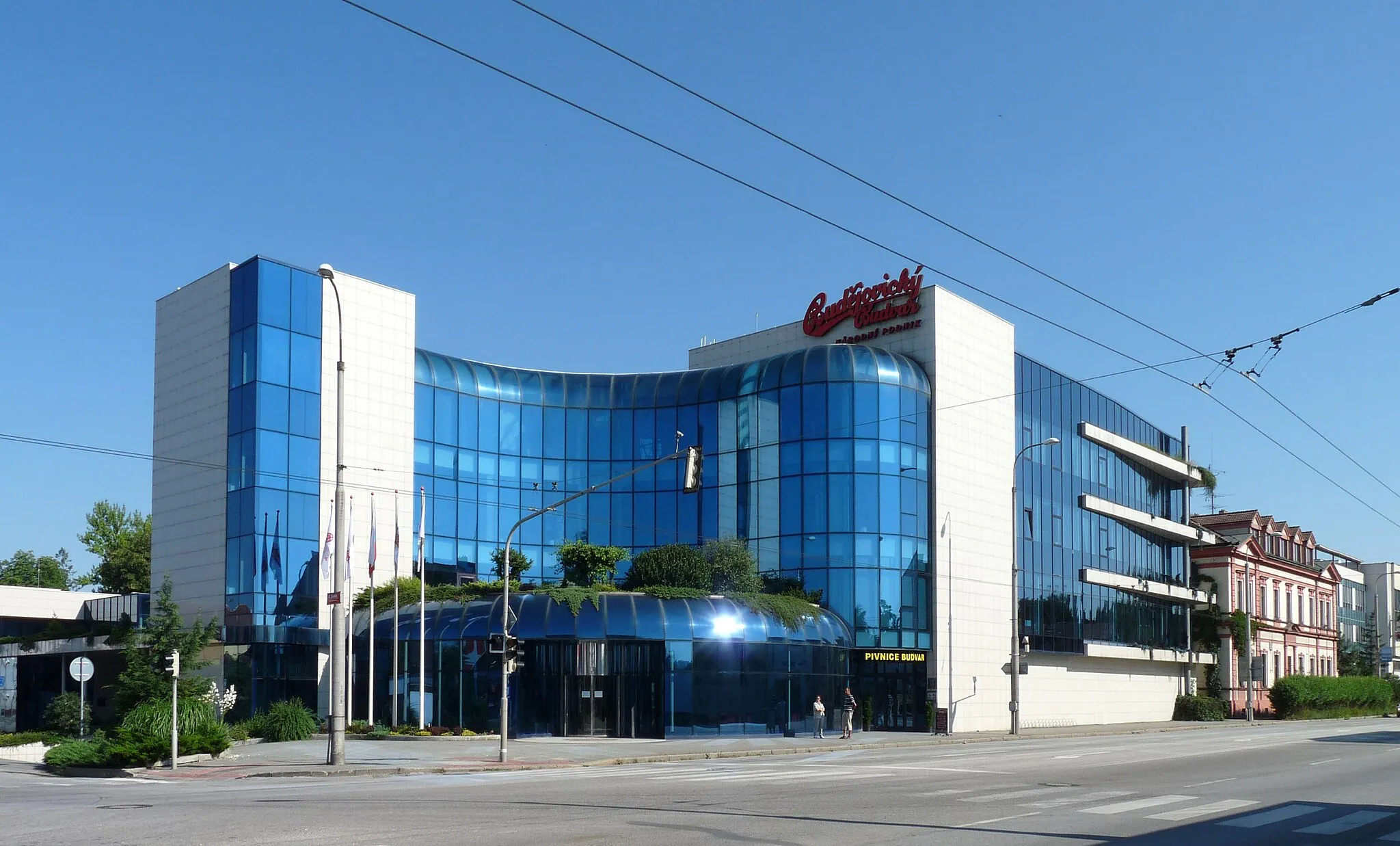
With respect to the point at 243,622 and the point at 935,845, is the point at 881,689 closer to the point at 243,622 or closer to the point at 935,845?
the point at 243,622

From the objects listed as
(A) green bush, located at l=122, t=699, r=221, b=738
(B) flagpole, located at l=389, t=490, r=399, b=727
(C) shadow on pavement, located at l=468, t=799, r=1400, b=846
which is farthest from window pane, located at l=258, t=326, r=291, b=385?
(C) shadow on pavement, located at l=468, t=799, r=1400, b=846

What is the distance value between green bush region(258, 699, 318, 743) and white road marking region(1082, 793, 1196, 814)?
94.5 feet

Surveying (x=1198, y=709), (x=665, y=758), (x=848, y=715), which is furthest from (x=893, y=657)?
(x=1198, y=709)

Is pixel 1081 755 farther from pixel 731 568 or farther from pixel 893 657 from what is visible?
pixel 893 657

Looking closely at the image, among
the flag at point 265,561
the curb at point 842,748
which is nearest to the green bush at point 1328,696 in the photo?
the curb at point 842,748

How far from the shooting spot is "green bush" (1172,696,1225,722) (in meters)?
76.8

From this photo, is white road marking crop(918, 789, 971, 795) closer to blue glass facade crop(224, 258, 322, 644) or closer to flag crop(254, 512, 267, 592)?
blue glass facade crop(224, 258, 322, 644)

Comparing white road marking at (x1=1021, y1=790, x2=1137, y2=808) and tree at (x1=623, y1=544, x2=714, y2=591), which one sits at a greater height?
tree at (x1=623, y1=544, x2=714, y2=591)

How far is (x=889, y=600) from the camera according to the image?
54.5 m

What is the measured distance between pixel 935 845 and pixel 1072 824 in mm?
3158

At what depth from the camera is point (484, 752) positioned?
3659 centimetres

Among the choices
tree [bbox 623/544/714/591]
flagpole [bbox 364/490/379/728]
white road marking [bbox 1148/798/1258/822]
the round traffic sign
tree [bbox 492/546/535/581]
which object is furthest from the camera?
tree [bbox 492/546/535/581]

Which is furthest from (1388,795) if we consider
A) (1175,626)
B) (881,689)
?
(1175,626)

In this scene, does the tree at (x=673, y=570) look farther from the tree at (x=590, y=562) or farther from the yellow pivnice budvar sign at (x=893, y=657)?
the yellow pivnice budvar sign at (x=893, y=657)
